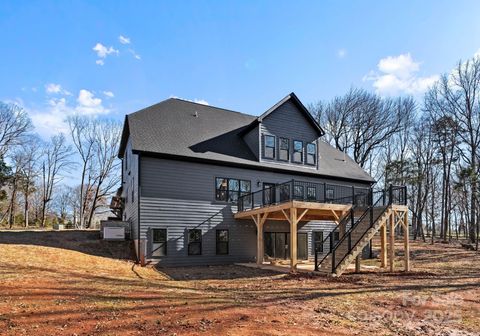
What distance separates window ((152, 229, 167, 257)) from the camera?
52.9 ft

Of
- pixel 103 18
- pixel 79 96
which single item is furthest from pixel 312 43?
pixel 79 96

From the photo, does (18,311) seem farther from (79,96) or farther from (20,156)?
(20,156)

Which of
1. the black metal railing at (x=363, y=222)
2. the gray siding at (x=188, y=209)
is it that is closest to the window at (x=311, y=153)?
the gray siding at (x=188, y=209)

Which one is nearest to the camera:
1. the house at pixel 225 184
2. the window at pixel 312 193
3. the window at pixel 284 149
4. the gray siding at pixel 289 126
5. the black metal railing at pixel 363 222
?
the black metal railing at pixel 363 222

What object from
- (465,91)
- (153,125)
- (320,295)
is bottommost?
(320,295)

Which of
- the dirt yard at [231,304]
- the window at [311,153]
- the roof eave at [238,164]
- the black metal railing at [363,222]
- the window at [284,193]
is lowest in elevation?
the dirt yard at [231,304]

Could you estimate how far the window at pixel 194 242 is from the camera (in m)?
17.0

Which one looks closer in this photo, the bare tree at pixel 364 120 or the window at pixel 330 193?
the window at pixel 330 193

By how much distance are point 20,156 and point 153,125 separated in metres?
30.2

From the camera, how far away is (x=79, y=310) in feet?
21.3

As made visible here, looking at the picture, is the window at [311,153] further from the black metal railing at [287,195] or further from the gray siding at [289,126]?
the black metal railing at [287,195]

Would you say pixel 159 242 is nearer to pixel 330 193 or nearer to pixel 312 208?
pixel 312 208

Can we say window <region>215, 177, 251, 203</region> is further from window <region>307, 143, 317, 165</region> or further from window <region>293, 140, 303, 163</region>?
window <region>307, 143, 317, 165</region>

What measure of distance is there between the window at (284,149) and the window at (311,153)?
150 centimetres
